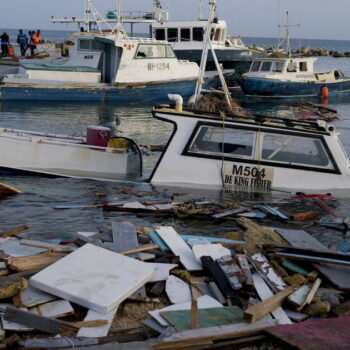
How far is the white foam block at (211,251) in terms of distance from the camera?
695 centimetres

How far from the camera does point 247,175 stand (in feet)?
35.1

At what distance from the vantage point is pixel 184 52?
1409 inches

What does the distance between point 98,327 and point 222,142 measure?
6.07m

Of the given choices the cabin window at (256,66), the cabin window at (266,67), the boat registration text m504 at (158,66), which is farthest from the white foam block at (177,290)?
the cabin window at (256,66)

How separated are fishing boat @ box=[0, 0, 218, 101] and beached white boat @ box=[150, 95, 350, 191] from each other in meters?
18.7

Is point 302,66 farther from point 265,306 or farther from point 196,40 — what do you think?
point 265,306

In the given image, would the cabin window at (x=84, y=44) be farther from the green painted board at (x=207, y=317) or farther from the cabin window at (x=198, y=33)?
the green painted board at (x=207, y=317)

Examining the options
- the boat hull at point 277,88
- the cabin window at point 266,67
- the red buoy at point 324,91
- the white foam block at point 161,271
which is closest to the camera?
the white foam block at point 161,271

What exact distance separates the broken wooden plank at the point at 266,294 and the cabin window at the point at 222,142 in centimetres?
452

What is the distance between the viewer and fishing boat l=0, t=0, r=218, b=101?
28562mm

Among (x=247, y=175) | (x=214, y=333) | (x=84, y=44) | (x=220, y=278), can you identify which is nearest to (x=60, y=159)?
(x=247, y=175)

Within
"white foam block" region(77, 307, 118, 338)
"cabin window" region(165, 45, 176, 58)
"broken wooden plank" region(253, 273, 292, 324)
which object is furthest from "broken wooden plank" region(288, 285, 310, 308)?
"cabin window" region(165, 45, 176, 58)

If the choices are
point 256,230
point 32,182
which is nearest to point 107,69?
point 32,182

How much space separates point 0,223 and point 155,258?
13.1 ft
